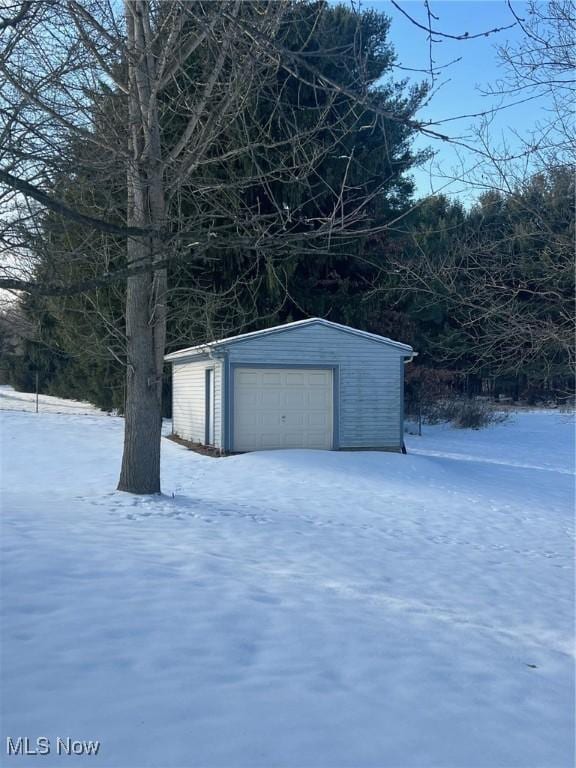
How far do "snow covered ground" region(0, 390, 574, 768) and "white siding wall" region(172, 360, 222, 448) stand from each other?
623cm

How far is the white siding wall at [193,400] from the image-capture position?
16.4 m

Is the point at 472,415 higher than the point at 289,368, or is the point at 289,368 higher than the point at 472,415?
the point at 289,368

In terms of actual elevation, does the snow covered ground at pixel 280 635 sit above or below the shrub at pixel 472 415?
below

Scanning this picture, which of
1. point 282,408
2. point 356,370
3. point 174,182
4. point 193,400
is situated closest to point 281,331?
point 282,408

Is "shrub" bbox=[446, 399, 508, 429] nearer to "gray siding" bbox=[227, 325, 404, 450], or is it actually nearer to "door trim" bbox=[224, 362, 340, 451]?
"gray siding" bbox=[227, 325, 404, 450]

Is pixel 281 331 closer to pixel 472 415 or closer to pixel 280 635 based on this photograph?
pixel 280 635

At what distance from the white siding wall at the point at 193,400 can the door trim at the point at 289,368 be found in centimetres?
25

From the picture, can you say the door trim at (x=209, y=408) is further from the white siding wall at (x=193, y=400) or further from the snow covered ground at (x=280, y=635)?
the snow covered ground at (x=280, y=635)

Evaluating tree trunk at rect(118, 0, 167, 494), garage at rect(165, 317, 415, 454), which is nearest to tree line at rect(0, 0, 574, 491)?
tree trunk at rect(118, 0, 167, 494)

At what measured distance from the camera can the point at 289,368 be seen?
54.3ft

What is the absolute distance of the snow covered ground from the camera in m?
3.10

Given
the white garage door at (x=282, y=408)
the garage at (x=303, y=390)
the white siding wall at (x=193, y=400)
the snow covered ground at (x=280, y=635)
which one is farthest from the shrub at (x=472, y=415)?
the snow covered ground at (x=280, y=635)

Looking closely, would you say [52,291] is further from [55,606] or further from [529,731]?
[529,731]

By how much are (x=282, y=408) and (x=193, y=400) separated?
10.9ft
